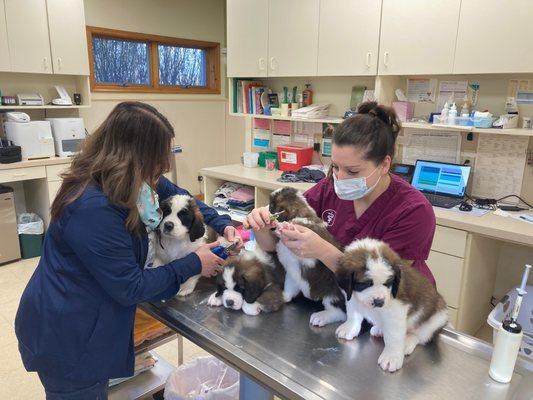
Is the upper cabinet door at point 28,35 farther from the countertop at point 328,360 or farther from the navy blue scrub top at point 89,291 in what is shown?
the countertop at point 328,360

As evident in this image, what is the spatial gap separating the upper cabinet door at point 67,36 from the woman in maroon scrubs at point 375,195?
373 cm

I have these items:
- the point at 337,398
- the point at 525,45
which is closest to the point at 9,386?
the point at 337,398

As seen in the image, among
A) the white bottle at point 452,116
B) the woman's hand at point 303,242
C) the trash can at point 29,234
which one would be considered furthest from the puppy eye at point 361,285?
the trash can at point 29,234

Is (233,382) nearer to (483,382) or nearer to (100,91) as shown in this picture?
(483,382)

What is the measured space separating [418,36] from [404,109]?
1.88ft

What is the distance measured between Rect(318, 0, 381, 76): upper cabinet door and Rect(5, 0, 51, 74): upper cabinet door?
271cm

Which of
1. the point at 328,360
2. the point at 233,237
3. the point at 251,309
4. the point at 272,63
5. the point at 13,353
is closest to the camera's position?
the point at 328,360

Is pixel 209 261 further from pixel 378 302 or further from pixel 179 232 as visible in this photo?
pixel 378 302

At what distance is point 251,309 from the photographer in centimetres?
132

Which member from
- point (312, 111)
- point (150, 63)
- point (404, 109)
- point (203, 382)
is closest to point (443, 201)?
point (404, 109)

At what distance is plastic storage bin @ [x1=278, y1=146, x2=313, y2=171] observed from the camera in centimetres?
380

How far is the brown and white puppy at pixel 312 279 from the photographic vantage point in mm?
1276

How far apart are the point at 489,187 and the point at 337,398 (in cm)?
253

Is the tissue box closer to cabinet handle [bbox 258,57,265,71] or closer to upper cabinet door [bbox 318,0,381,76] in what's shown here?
upper cabinet door [bbox 318,0,381,76]
